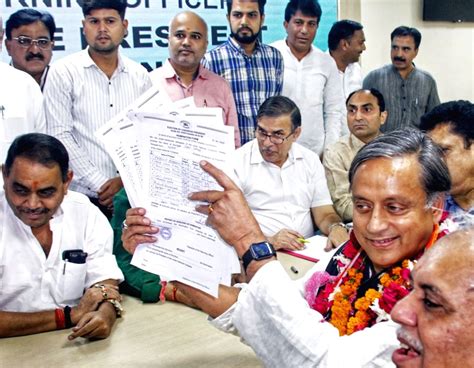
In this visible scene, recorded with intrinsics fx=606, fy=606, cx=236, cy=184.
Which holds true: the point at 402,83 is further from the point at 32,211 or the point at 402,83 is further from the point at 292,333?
the point at 292,333

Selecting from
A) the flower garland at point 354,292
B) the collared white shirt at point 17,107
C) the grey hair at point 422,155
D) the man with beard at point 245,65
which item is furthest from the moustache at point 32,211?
the man with beard at point 245,65

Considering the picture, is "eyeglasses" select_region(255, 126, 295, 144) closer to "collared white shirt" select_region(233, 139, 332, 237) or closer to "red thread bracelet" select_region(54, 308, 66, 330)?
"collared white shirt" select_region(233, 139, 332, 237)

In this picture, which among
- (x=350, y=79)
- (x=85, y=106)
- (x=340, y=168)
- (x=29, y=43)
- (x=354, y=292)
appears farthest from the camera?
(x=350, y=79)

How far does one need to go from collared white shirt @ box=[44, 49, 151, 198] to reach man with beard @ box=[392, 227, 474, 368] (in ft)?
7.96

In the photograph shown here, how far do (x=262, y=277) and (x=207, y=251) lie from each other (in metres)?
0.18

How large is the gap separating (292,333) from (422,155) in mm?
557

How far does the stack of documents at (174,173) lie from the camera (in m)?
1.41

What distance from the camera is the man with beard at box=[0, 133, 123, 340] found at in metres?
2.28

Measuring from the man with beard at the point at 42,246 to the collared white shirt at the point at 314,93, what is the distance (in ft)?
7.98

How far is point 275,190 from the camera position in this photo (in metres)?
3.51

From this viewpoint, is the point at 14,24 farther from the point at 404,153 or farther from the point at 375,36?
the point at 375,36

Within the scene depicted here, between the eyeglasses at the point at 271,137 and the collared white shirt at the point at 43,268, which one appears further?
the eyeglasses at the point at 271,137

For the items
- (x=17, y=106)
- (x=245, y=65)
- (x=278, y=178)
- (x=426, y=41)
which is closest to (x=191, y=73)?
(x=245, y=65)

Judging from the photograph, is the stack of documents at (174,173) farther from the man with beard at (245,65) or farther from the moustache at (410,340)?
the man with beard at (245,65)
